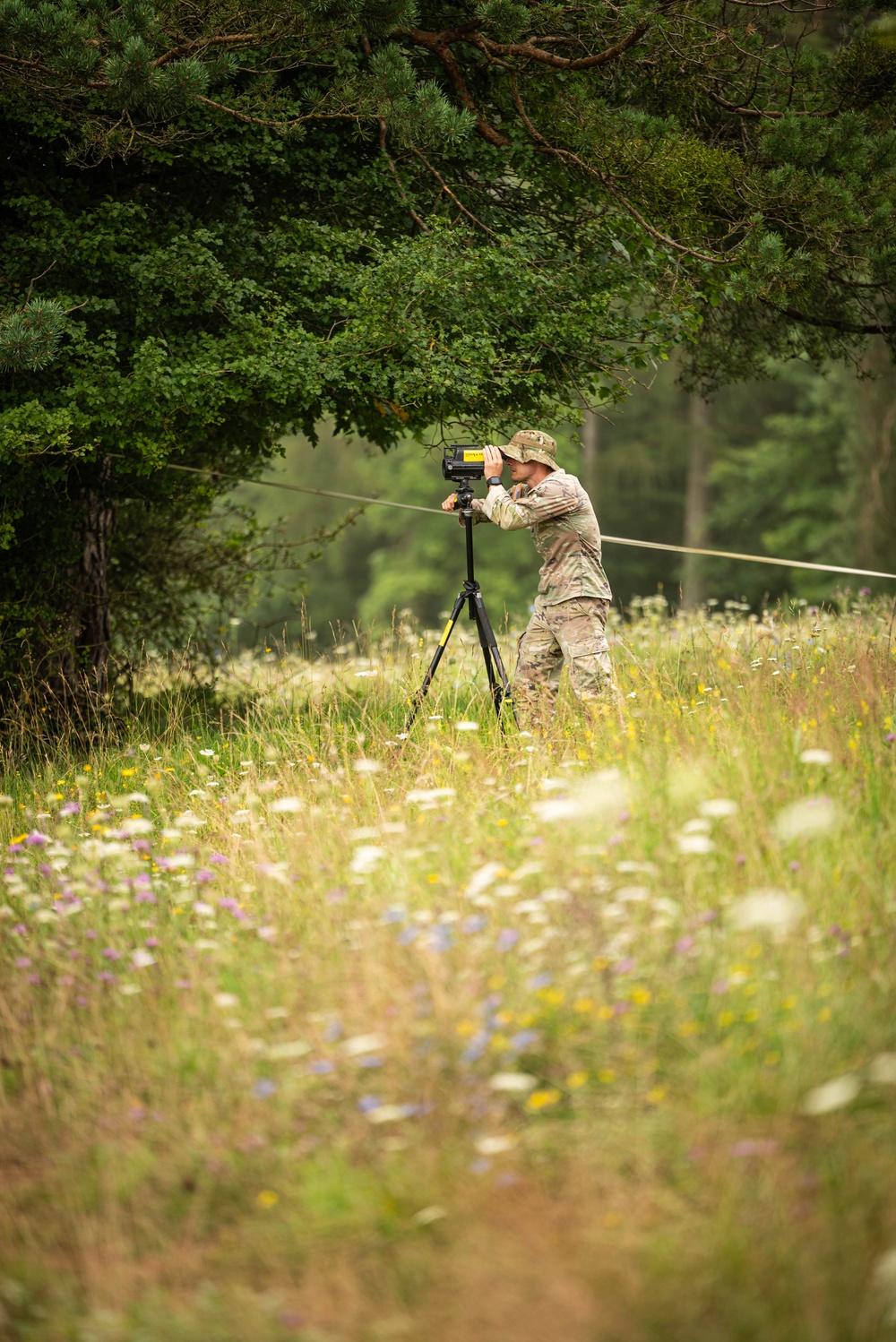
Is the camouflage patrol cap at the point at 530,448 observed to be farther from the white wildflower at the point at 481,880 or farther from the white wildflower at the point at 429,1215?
the white wildflower at the point at 429,1215

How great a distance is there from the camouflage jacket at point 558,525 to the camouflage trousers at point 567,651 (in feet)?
0.24

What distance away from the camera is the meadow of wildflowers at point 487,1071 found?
7.23ft

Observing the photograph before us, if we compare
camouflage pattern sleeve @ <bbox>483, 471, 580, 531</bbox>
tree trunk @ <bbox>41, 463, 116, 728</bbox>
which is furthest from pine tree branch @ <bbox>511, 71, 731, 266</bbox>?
tree trunk @ <bbox>41, 463, 116, 728</bbox>

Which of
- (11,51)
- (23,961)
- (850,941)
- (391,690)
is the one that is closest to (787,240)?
(391,690)

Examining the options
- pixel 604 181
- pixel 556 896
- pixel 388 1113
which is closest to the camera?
pixel 388 1113

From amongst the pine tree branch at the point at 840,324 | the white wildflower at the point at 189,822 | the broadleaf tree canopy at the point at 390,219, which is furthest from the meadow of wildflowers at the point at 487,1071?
the pine tree branch at the point at 840,324

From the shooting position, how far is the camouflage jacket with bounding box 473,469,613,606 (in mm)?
6043

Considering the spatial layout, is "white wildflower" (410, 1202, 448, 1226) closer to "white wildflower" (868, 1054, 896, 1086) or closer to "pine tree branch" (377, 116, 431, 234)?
"white wildflower" (868, 1054, 896, 1086)

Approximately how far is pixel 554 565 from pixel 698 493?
21243 millimetres

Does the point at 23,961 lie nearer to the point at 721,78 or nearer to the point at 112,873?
the point at 112,873

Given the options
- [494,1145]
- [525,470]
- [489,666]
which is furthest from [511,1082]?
[525,470]

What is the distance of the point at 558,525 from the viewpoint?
247 inches

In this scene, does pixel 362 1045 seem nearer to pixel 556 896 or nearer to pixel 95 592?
pixel 556 896

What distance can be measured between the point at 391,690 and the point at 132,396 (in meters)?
2.61
